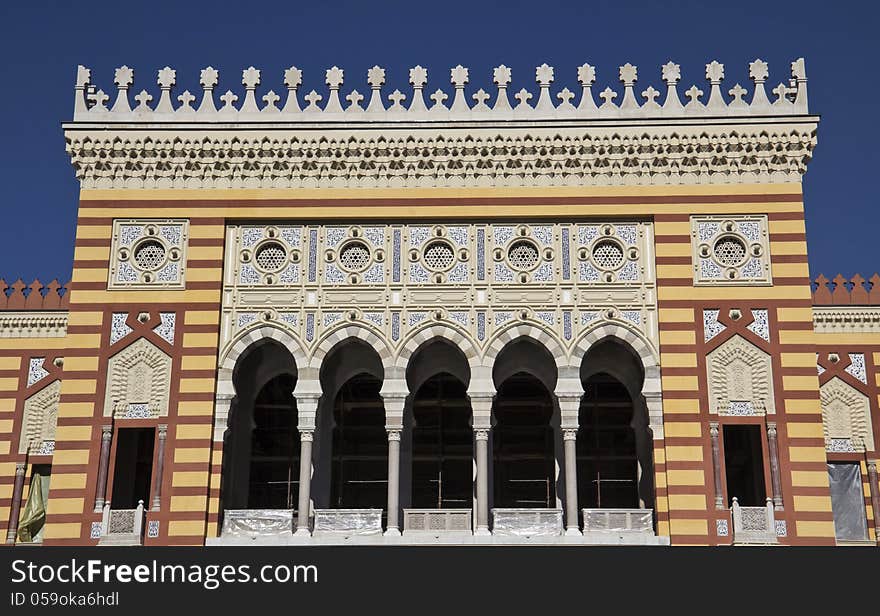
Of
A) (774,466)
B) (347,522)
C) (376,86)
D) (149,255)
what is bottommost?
(347,522)

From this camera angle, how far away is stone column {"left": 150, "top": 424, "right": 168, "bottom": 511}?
730 inches

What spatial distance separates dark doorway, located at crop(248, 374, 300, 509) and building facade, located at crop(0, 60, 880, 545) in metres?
0.54

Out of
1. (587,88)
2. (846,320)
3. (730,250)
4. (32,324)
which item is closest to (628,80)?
(587,88)

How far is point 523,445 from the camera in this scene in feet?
71.3

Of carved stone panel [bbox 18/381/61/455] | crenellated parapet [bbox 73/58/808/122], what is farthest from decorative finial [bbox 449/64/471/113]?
carved stone panel [bbox 18/381/61/455]

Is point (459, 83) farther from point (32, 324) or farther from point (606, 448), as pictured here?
point (32, 324)

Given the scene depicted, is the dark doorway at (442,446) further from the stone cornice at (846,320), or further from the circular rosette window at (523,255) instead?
the stone cornice at (846,320)

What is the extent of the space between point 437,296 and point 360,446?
12.9 feet

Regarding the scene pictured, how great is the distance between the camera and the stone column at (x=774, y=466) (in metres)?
18.3

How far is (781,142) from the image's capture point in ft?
64.1

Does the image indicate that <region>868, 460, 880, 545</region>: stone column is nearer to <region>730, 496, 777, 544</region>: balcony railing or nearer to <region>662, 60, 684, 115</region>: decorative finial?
<region>730, 496, 777, 544</region>: balcony railing
